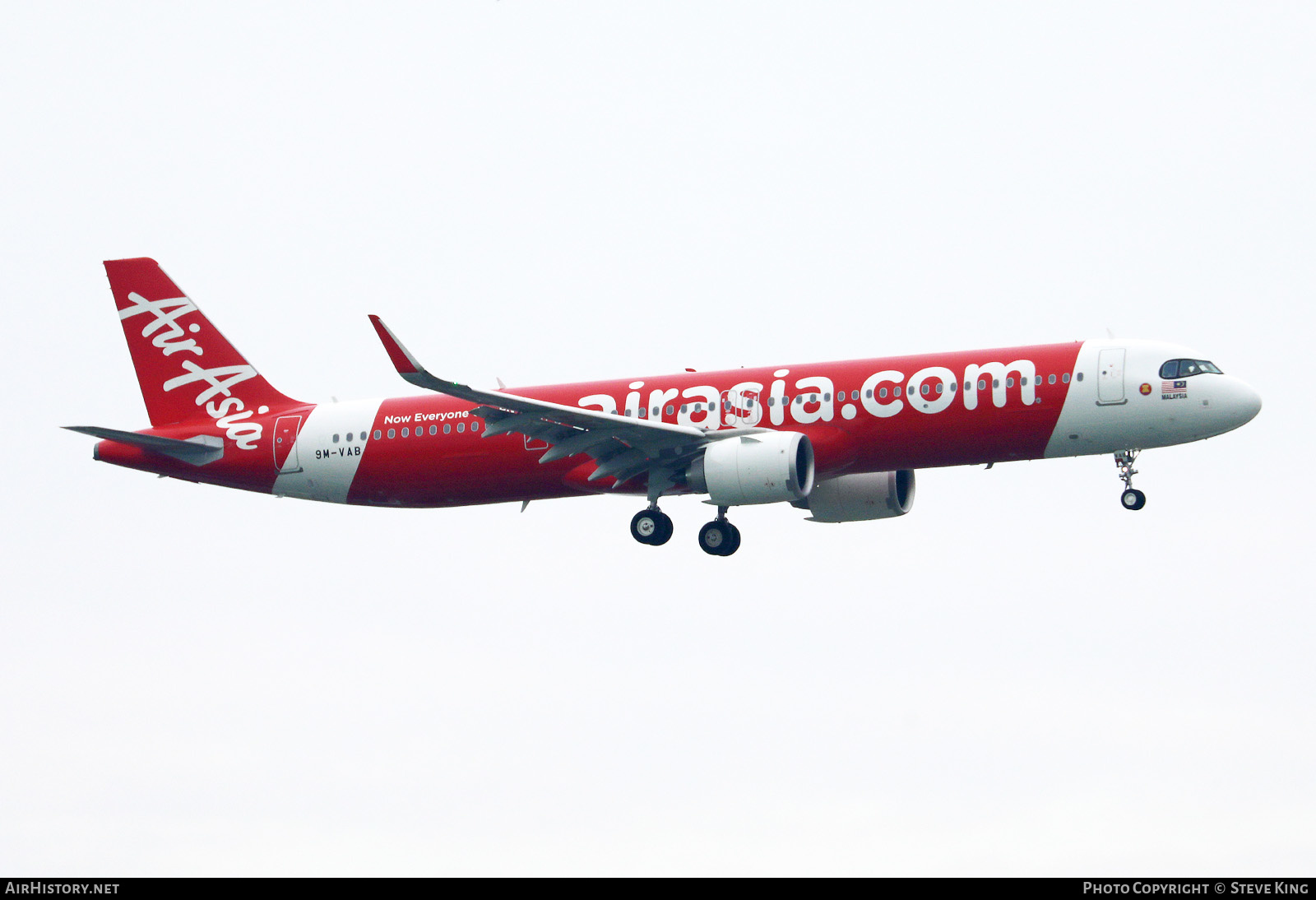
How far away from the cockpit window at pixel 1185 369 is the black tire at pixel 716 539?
40.8 feet

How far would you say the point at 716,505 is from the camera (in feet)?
157

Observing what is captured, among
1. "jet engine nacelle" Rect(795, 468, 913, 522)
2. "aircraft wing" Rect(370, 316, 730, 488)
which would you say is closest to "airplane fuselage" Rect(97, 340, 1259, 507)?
"aircraft wing" Rect(370, 316, 730, 488)

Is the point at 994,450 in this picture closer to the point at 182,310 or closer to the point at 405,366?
the point at 405,366

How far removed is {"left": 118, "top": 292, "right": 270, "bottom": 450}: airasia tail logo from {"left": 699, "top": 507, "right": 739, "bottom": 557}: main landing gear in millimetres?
13894

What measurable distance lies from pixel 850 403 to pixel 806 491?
9.02ft

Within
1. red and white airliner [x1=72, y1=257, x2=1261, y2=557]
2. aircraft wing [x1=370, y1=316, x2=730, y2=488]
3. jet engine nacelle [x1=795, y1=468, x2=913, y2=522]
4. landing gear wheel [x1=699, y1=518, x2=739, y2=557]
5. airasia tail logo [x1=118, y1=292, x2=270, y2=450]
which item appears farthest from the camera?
airasia tail logo [x1=118, y1=292, x2=270, y2=450]

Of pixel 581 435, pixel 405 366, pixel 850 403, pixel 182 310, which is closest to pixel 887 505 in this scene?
pixel 850 403

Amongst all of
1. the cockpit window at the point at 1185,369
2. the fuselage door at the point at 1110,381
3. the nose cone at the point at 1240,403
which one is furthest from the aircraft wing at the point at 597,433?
the nose cone at the point at 1240,403

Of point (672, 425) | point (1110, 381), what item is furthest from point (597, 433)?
point (1110, 381)

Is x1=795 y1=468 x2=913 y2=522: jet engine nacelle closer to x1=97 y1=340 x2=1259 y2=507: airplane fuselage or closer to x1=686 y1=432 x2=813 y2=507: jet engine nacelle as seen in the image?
x1=97 y1=340 x2=1259 y2=507: airplane fuselage

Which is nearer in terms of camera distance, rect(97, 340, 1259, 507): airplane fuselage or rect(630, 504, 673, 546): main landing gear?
rect(97, 340, 1259, 507): airplane fuselage

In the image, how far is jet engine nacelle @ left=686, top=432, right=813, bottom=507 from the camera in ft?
149
